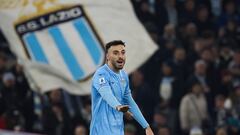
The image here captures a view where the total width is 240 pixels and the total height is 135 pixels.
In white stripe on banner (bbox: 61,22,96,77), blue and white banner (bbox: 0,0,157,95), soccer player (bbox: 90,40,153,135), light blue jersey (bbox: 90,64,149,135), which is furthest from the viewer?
white stripe on banner (bbox: 61,22,96,77)

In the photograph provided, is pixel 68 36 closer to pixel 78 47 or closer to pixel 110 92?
pixel 78 47

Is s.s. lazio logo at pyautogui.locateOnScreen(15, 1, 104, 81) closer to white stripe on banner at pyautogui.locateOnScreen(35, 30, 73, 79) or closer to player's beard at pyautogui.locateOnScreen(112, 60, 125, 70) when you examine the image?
white stripe on banner at pyautogui.locateOnScreen(35, 30, 73, 79)

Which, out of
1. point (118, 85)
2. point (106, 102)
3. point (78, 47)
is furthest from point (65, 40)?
point (106, 102)

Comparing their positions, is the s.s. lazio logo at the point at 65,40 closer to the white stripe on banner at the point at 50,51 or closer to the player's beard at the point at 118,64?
the white stripe on banner at the point at 50,51

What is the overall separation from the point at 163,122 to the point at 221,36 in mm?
2874

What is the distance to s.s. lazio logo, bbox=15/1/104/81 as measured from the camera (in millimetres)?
14433

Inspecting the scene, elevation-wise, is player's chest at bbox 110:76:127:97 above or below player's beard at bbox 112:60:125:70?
below

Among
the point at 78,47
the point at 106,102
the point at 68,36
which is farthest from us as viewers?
the point at 78,47

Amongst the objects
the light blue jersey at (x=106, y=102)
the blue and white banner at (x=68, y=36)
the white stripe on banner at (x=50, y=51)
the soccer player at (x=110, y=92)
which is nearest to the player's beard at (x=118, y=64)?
the soccer player at (x=110, y=92)

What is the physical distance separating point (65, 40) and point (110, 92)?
5.38m

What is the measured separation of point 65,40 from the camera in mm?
14633

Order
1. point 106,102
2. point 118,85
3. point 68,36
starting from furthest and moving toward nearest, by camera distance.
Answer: point 68,36 → point 118,85 → point 106,102

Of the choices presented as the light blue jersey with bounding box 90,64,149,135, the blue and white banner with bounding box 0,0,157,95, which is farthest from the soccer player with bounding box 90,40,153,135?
the blue and white banner with bounding box 0,0,157,95

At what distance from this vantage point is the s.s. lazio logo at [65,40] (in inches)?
568
